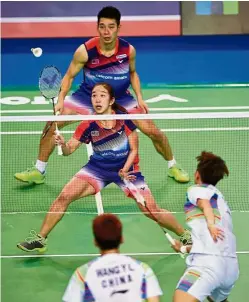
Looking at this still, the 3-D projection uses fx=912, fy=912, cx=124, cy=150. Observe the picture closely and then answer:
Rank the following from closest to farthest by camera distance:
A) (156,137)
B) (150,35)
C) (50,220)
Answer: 1. (50,220)
2. (156,137)
3. (150,35)

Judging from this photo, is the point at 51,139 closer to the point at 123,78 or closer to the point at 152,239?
the point at 123,78

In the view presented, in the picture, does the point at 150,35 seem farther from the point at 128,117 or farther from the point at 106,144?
the point at 128,117

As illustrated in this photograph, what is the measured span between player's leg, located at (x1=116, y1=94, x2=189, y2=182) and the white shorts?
352cm

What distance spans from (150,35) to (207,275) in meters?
10.1

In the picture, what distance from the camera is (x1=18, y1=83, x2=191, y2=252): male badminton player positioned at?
9.16 m

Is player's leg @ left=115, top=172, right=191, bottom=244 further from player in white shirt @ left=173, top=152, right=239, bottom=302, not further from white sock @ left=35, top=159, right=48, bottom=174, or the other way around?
white sock @ left=35, top=159, right=48, bottom=174

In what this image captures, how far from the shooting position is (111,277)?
5887mm

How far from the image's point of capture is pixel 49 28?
16750 millimetres

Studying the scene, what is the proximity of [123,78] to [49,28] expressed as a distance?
6454mm

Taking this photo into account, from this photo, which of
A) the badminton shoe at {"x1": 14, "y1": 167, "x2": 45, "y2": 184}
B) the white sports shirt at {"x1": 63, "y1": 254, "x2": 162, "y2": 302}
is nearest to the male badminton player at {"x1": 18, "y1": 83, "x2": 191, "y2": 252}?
the badminton shoe at {"x1": 14, "y1": 167, "x2": 45, "y2": 184}

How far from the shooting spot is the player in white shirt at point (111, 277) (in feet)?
19.3

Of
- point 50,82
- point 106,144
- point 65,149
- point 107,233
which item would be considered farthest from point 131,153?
point 107,233

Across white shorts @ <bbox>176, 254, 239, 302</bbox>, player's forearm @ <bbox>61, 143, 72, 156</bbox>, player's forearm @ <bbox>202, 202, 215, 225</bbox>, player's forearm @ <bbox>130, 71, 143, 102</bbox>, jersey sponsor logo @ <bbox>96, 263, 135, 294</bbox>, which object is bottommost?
white shorts @ <bbox>176, 254, 239, 302</bbox>

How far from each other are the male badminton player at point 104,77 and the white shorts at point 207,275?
325 cm
